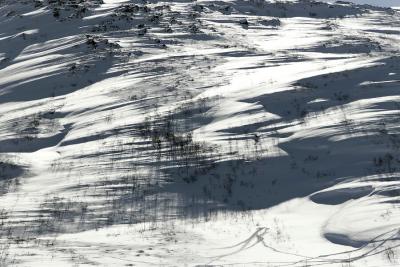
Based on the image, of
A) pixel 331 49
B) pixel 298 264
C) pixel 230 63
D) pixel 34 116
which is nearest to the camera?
pixel 298 264

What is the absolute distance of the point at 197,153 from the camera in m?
13.3

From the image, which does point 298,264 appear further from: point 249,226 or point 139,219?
point 139,219

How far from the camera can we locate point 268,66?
73.5 ft

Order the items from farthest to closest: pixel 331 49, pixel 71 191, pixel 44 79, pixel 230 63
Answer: pixel 331 49 < pixel 230 63 < pixel 44 79 < pixel 71 191

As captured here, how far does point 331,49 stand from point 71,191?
18569mm

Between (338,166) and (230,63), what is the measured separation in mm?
12163

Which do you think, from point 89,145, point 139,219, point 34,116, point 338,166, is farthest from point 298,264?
point 34,116

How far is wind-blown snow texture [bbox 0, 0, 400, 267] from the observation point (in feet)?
29.4

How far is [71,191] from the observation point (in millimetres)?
11555

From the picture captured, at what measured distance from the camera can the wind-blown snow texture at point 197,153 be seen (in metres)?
8.96

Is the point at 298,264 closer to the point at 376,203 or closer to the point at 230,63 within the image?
the point at 376,203

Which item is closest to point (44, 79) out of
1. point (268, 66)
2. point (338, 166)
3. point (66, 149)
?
point (66, 149)

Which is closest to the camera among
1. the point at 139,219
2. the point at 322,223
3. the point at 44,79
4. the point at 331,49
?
the point at 322,223

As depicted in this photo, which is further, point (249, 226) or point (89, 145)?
point (89, 145)
